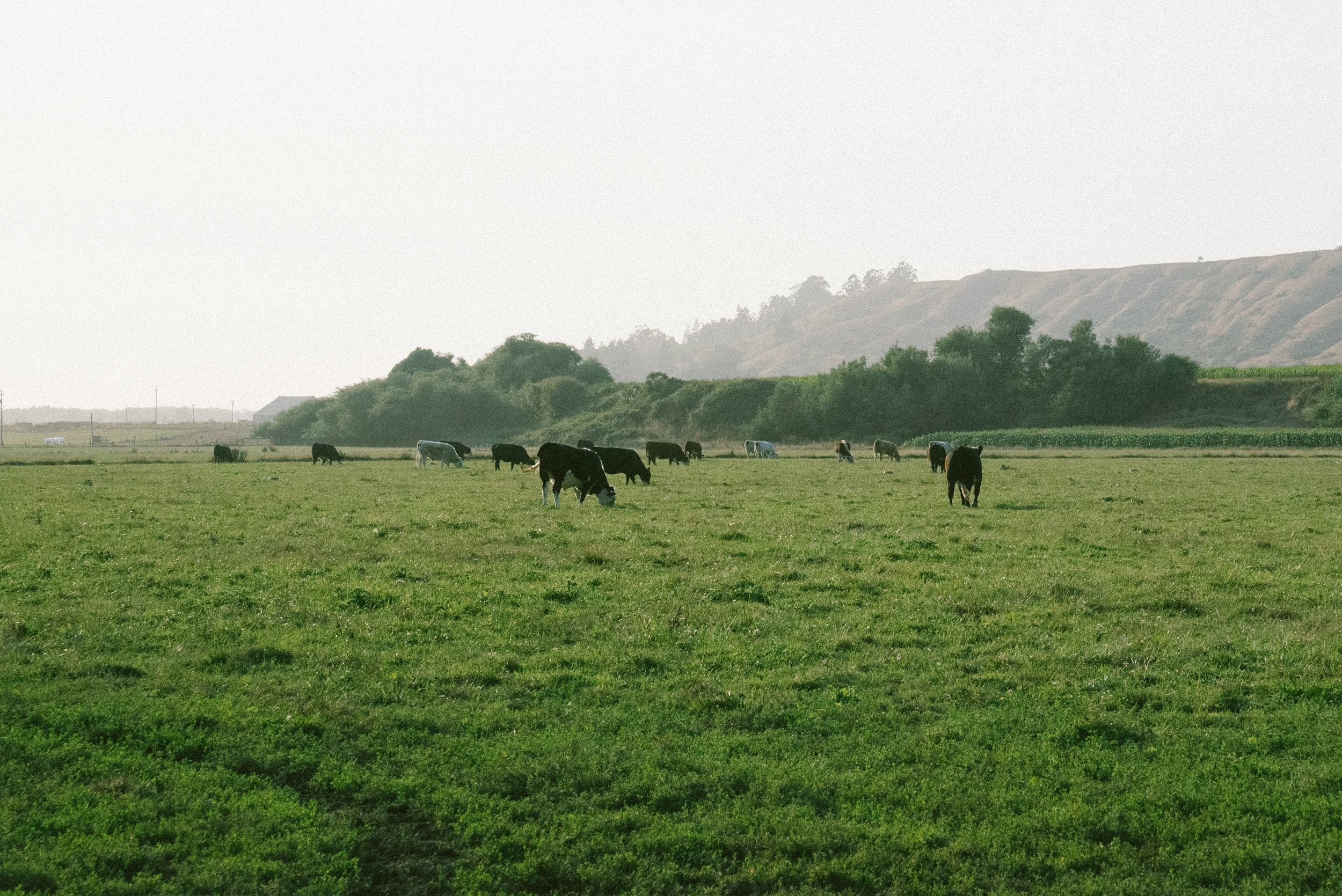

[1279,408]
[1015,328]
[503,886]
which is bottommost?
[503,886]

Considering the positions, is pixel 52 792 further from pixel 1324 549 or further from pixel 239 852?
pixel 1324 549

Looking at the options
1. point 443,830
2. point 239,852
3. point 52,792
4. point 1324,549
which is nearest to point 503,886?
point 443,830

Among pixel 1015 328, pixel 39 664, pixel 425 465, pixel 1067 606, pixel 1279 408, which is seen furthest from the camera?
pixel 1015 328

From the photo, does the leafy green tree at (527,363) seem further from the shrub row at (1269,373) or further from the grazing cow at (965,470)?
the grazing cow at (965,470)

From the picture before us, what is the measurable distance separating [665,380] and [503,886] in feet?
410

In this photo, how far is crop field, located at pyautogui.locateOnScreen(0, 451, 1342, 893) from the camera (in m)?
5.84

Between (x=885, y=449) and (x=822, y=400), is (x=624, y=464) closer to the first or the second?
(x=885, y=449)

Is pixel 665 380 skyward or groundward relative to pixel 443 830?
skyward

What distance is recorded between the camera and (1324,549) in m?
17.1

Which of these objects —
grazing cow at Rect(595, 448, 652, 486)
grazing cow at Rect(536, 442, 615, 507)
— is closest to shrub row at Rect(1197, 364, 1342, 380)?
grazing cow at Rect(595, 448, 652, 486)

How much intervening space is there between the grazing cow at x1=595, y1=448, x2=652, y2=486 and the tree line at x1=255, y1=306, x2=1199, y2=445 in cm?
7453

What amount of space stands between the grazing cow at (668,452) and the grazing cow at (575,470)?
2456cm

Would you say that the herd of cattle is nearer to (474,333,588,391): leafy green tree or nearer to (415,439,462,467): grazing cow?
(415,439,462,467): grazing cow

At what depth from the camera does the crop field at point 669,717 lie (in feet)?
19.2
